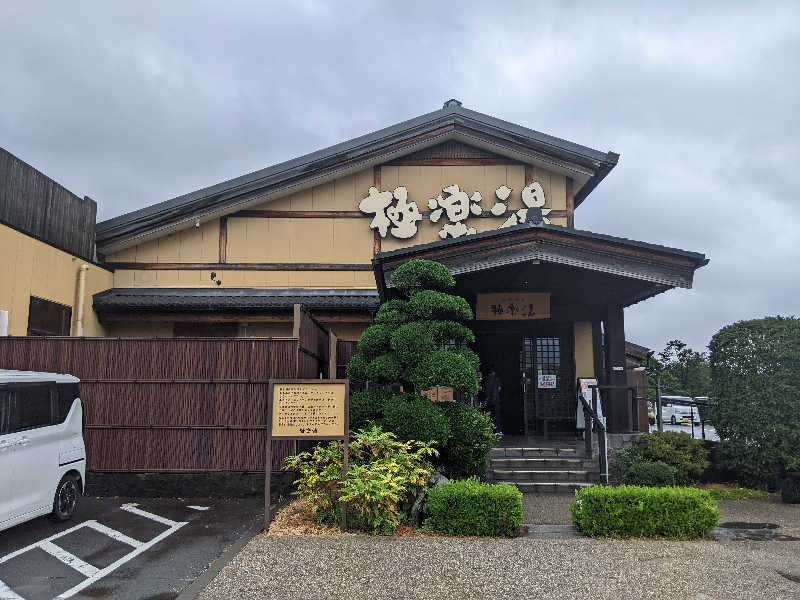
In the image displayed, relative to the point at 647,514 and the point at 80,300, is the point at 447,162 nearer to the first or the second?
the point at 80,300

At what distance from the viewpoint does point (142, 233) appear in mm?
14992

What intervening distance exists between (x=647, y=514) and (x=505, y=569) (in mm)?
2235

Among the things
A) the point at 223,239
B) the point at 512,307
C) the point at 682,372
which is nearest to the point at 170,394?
the point at 223,239

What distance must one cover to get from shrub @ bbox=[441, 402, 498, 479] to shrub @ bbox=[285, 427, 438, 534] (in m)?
0.60

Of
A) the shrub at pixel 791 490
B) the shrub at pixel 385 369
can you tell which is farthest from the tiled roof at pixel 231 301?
the shrub at pixel 791 490

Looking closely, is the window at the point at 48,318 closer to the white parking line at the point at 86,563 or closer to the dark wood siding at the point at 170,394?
the dark wood siding at the point at 170,394

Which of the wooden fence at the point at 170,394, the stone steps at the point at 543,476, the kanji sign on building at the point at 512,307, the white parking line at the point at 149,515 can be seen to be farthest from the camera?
the kanji sign on building at the point at 512,307

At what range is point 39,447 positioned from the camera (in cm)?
726

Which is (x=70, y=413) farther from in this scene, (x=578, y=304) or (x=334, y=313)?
(x=578, y=304)

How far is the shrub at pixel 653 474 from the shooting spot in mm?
9602

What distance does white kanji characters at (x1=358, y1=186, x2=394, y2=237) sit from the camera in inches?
607

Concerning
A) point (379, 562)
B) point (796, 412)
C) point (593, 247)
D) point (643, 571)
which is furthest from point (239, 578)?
point (796, 412)

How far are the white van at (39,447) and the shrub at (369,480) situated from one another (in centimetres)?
284

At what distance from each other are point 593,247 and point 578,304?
104 inches
